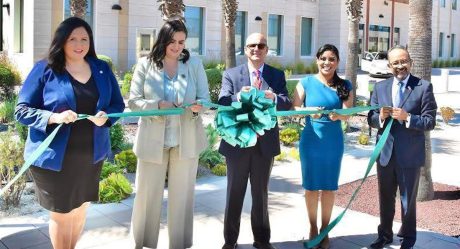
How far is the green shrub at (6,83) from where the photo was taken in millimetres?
14430

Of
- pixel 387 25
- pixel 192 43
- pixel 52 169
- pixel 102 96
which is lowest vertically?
pixel 52 169

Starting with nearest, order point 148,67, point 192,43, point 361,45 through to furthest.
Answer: point 148,67, point 192,43, point 361,45

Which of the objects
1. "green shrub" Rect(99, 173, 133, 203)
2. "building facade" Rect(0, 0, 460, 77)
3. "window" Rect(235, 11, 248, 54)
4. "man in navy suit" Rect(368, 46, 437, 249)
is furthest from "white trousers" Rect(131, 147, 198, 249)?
"window" Rect(235, 11, 248, 54)

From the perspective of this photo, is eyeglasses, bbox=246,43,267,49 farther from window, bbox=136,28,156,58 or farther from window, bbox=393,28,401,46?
window, bbox=393,28,401,46

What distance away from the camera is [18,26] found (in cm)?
2336

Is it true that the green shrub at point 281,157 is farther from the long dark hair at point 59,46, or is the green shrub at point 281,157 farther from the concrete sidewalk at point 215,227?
the long dark hair at point 59,46

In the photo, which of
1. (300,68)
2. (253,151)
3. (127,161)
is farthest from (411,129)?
(300,68)

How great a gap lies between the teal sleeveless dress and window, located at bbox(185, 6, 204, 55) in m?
Result: 24.2

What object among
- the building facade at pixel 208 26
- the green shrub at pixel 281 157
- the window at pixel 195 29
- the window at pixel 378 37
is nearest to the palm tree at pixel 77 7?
the building facade at pixel 208 26

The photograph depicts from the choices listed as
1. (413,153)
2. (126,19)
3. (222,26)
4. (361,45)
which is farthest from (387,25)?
(413,153)

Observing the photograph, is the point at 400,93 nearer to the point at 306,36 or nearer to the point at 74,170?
the point at 74,170

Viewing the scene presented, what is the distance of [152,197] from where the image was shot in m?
4.38

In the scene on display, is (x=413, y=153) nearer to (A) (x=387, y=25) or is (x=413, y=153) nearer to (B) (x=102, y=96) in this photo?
(B) (x=102, y=96)

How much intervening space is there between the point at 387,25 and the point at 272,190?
39865mm
